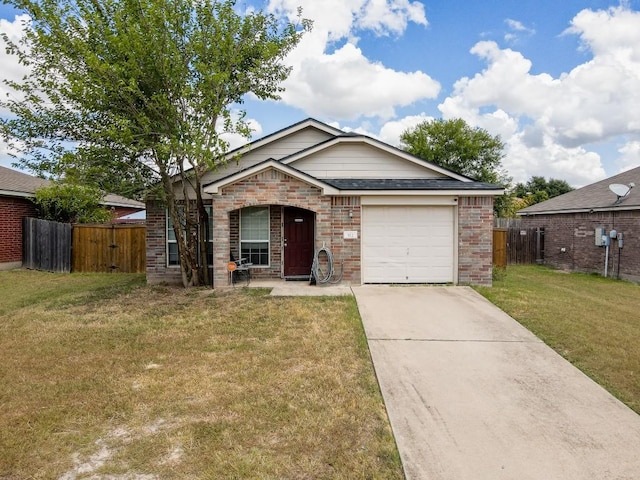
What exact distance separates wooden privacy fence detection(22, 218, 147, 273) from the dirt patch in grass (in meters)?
6.95

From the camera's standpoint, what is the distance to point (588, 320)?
753 cm

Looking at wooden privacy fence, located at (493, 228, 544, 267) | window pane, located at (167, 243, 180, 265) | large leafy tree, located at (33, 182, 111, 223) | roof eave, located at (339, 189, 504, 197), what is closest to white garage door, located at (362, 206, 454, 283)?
roof eave, located at (339, 189, 504, 197)

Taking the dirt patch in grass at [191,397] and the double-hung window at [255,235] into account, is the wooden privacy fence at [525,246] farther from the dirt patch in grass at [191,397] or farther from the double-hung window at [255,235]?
the dirt patch in grass at [191,397]

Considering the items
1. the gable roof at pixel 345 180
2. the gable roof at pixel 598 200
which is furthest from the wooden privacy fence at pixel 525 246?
the gable roof at pixel 345 180

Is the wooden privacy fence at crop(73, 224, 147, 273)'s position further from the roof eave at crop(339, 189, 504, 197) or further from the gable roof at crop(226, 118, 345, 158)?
the roof eave at crop(339, 189, 504, 197)

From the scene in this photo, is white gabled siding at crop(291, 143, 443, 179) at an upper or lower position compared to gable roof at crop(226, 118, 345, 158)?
lower

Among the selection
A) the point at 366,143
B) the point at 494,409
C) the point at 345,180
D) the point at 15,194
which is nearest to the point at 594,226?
the point at 366,143

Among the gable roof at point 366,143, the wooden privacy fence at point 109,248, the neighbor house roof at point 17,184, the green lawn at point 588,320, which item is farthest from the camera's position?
the neighbor house roof at point 17,184

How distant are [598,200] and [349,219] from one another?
1159 cm

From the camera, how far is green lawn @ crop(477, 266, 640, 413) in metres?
5.18

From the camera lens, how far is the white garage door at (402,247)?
36.2 ft

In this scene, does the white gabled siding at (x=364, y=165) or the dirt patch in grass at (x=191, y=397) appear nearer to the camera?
the dirt patch in grass at (x=191, y=397)

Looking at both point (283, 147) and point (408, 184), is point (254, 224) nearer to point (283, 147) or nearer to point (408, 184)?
point (283, 147)

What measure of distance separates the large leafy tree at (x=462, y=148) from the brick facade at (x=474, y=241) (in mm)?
28691
